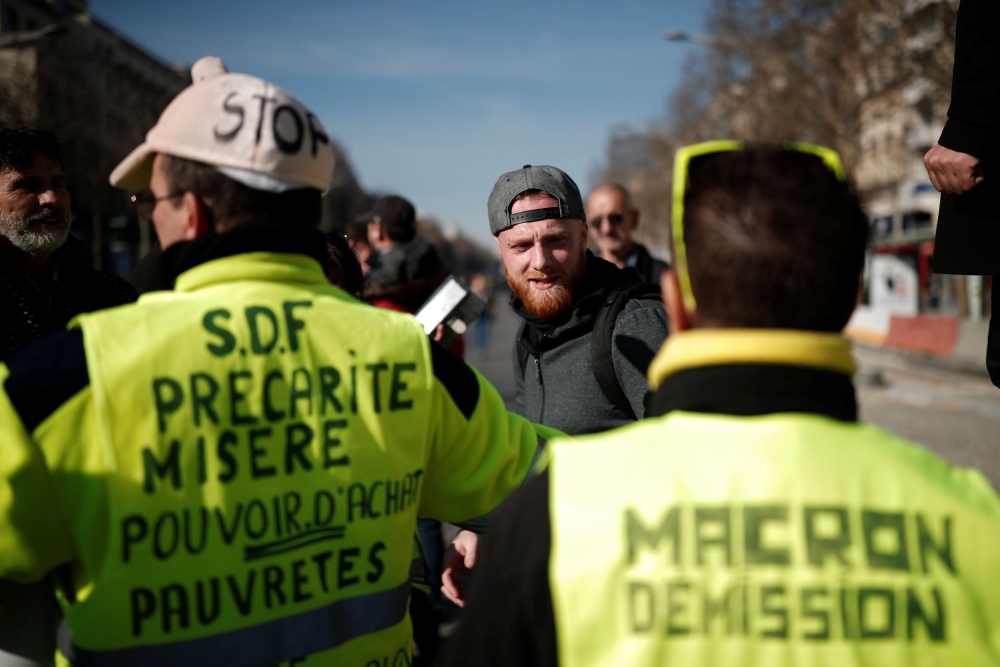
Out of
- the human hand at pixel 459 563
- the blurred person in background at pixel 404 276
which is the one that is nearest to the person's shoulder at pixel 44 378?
the human hand at pixel 459 563

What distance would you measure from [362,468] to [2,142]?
8.15 ft

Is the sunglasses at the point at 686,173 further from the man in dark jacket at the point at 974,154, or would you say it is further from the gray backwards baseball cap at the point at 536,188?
the gray backwards baseball cap at the point at 536,188

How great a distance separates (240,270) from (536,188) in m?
1.78

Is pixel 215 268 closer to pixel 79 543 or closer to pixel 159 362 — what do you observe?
pixel 159 362

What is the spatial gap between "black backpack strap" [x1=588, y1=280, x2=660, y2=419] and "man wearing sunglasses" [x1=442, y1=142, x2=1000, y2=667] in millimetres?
1586

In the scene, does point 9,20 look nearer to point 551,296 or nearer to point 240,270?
point 551,296

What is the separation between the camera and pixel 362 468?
5.33 ft

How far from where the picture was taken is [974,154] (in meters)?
2.42

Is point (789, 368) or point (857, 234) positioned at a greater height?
point (857, 234)

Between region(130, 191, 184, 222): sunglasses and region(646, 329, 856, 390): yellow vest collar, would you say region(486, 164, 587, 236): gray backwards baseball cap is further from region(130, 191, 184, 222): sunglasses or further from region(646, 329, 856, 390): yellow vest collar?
region(646, 329, 856, 390): yellow vest collar

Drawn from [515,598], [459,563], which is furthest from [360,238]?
[515,598]

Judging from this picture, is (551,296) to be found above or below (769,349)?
below

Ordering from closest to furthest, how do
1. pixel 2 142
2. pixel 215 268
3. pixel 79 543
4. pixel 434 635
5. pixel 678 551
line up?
pixel 678 551
pixel 79 543
pixel 215 268
pixel 2 142
pixel 434 635

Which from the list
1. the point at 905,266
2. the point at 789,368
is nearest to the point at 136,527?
the point at 789,368
